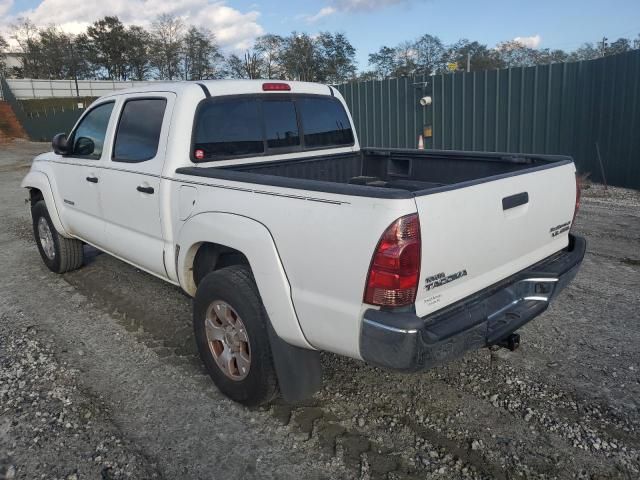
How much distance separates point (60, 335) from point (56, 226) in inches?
61.7

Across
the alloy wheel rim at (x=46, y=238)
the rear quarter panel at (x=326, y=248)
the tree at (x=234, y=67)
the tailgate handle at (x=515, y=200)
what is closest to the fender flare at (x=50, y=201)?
the alloy wheel rim at (x=46, y=238)

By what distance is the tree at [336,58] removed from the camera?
1457 inches

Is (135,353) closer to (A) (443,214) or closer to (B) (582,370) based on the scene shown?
(A) (443,214)

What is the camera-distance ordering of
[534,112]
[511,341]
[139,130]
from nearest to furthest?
[511,341] < [139,130] < [534,112]

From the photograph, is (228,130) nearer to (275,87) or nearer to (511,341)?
(275,87)

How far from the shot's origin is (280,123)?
169 inches

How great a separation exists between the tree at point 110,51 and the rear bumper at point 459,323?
243 feet

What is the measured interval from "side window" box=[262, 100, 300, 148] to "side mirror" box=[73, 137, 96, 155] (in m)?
1.63

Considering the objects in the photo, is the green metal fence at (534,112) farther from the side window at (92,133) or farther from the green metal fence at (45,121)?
the green metal fence at (45,121)

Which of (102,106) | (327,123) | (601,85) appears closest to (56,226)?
(102,106)

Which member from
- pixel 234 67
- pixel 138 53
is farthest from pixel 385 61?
pixel 138 53

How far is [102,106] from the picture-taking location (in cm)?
472

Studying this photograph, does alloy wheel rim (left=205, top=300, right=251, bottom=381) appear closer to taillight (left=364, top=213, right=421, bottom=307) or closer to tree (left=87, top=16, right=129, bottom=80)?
taillight (left=364, top=213, right=421, bottom=307)

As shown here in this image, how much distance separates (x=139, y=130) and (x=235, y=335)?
188 centimetres
